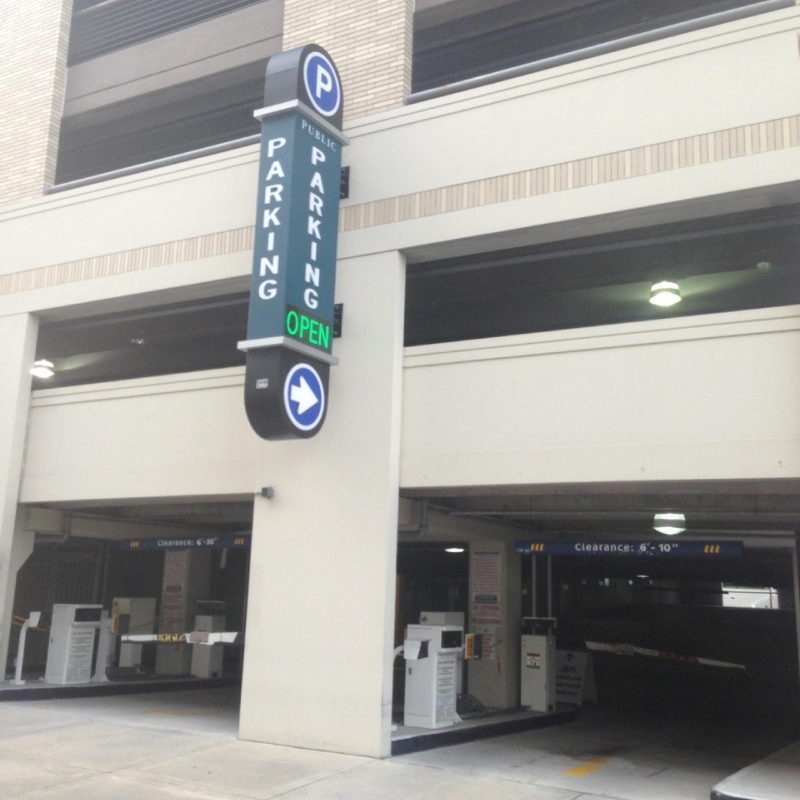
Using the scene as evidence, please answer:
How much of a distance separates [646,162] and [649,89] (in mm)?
872

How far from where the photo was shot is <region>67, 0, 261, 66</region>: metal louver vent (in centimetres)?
1495

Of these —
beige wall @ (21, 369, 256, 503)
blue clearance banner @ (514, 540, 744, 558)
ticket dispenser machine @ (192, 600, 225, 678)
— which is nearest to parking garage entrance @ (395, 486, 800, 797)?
blue clearance banner @ (514, 540, 744, 558)

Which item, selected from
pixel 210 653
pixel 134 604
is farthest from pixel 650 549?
pixel 134 604

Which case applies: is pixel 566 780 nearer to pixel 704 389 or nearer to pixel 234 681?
pixel 704 389

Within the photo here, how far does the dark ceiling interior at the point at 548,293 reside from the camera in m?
11.3

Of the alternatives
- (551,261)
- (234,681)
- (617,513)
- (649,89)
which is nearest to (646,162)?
(649,89)

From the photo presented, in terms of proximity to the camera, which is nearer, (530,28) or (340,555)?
(340,555)

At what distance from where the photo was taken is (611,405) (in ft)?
31.6

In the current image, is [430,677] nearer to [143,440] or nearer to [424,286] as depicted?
[143,440]

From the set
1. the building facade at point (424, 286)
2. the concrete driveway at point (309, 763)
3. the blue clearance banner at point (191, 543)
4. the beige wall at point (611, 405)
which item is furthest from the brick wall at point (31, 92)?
the concrete driveway at point (309, 763)

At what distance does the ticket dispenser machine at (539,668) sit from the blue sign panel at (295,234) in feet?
19.7

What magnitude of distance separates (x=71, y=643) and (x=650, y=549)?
9.40 metres

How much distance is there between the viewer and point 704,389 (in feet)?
30.1

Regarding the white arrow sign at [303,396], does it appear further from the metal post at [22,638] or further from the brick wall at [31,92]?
the brick wall at [31,92]
